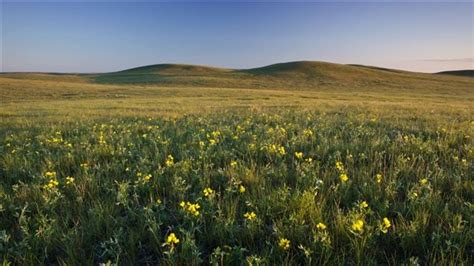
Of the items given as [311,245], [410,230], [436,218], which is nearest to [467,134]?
[436,218]

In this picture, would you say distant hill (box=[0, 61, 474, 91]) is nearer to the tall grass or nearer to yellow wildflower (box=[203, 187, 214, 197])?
the tall grass

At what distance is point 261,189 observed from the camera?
12.1 ft

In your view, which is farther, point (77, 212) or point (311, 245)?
point (77, 212)

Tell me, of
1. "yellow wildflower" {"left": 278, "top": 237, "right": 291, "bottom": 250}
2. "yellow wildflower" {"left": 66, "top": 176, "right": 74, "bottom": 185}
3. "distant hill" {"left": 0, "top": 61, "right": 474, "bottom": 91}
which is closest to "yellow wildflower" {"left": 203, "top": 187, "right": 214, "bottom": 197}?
"yellow wildflower" {"left": 278, "top": 237, "right": 291, "bottom": 250}

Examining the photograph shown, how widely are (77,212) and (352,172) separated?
333 cm

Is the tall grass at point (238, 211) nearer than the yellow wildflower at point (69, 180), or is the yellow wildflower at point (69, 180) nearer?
the tall grass at point (238, 211)

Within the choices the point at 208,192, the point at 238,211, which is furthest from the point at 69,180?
the point at 238,211

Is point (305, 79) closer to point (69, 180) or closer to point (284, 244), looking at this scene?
point (69, 180)

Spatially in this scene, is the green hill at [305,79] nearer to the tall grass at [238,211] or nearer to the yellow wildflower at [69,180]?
the tall grass at [238,211]

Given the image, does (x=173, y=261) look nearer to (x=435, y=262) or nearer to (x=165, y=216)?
(x=165, y=216)

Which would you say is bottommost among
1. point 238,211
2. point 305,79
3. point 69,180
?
point 238,211

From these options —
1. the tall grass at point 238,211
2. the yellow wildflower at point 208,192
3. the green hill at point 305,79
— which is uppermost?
the green hill at point 305,79

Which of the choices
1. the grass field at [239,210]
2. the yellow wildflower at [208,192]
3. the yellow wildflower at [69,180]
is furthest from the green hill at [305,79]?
the yellow wildflower at [208,192]

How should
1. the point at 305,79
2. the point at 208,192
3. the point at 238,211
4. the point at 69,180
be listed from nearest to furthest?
the point at 238,211, the point at 208,192, the point at 69,180, the point at 305,79
